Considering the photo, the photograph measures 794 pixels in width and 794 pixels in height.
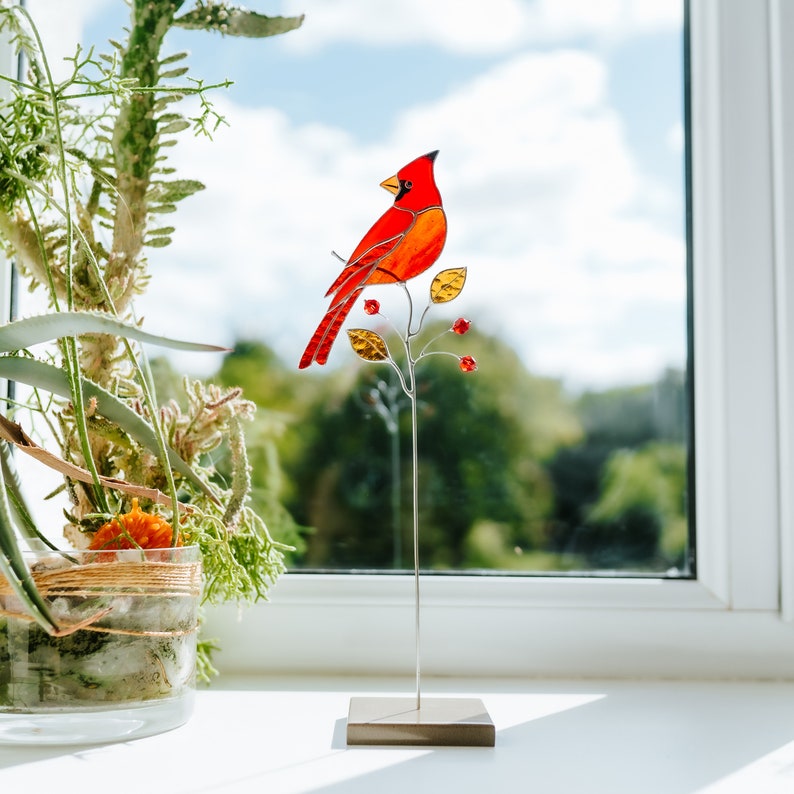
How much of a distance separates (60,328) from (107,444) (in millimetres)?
219

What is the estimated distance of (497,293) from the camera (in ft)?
3.03

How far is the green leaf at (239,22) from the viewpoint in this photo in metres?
0.80

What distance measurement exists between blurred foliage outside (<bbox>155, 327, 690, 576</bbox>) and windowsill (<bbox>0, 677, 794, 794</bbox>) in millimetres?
181

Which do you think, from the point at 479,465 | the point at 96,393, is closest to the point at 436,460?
the point at 479,465

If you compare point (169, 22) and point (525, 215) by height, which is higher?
point (169, 22)

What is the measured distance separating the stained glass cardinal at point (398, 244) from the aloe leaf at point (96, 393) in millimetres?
125

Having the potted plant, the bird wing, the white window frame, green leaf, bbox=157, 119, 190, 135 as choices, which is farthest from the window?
green leaf, bbox=157, 119, 190, 135

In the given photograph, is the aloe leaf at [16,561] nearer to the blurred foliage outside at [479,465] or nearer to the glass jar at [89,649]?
the glass jar at [89,649]

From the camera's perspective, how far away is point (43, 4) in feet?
2.94

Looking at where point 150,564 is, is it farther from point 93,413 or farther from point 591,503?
point 591,503

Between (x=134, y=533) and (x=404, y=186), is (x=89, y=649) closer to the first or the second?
(x=134, y=533)

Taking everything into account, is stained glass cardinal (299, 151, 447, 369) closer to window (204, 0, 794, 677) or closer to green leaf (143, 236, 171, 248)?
green leaf (143, 236, 171, 248)

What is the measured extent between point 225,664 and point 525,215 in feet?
1.85

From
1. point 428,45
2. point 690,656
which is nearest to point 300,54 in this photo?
point 428,45
